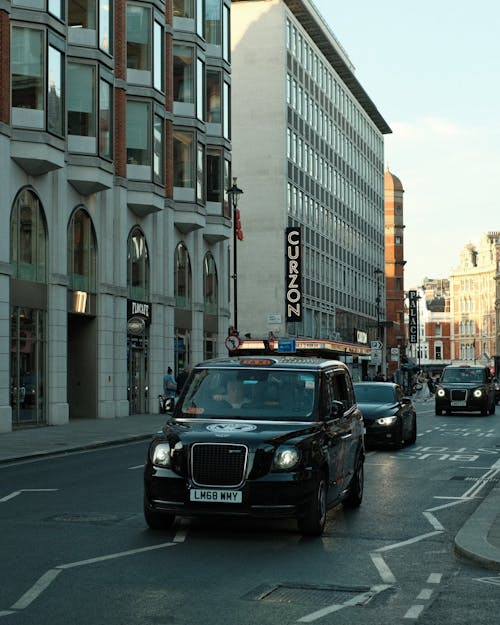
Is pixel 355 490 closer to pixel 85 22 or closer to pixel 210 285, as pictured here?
pixel 85 22

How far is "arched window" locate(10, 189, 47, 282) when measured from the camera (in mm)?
31156

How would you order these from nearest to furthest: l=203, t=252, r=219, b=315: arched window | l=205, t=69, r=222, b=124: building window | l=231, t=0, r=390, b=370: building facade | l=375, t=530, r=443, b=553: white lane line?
l=375, t=530, r=443, b=553: white lane line, l=205, t=69, r=222, b=124: building window, l=203, t=252, r=219, b=315: arched window, l=231, t=0, r=390, b=370: building facade

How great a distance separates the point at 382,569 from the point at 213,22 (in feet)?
138

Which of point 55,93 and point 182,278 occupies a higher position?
point 55,93

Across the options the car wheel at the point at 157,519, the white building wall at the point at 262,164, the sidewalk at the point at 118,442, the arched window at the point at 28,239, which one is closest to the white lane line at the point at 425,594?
the sidewalk at the point at 118,442

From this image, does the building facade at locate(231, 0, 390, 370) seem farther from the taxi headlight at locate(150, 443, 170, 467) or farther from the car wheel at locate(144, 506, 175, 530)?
the taxi headlight at locate(150, 443, 170, 467)

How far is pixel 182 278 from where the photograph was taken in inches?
1813

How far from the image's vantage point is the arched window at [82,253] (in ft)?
116

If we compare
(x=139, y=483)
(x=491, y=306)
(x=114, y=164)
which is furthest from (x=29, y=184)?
(x=491, y=306)

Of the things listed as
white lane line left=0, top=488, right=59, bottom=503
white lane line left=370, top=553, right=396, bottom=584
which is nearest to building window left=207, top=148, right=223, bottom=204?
white lane line left=0, top=488, right=59, bottom=503

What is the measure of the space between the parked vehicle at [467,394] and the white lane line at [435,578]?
106 ft

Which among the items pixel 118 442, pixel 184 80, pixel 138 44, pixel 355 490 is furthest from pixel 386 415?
pixel 184 80

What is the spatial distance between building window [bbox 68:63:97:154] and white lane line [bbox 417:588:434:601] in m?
28.4

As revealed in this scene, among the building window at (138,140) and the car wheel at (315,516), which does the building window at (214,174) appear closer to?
the building window at (138,140)
